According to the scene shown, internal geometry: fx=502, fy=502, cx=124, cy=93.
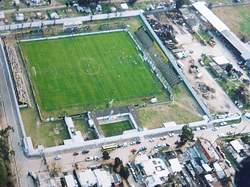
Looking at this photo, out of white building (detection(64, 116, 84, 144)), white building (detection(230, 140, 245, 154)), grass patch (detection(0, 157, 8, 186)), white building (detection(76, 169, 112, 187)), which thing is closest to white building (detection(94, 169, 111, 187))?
→ white building (detection(76, 169, 112, 187))

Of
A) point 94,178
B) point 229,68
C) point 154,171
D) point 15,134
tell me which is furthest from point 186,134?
point 15,134

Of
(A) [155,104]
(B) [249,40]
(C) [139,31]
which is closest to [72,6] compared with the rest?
(C) [139,31]

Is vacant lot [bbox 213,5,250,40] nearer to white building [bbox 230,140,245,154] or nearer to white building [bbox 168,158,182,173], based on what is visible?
white building [bbox 230,140,245,154]

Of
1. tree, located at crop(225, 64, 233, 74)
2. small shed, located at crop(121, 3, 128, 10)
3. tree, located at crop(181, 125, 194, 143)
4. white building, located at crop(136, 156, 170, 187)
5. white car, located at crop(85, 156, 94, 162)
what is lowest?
white building, located at crop(136, 156, 170, 187)

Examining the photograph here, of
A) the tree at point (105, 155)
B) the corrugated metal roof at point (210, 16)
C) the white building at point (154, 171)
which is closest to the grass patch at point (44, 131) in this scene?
the tree at point (105, 155)

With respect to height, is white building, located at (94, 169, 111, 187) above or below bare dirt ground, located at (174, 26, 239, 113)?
below

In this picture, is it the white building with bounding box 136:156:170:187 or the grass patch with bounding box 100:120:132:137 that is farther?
the grass patch with bounding box 100:120:132:137

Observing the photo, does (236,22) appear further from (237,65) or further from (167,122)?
(167,122)
